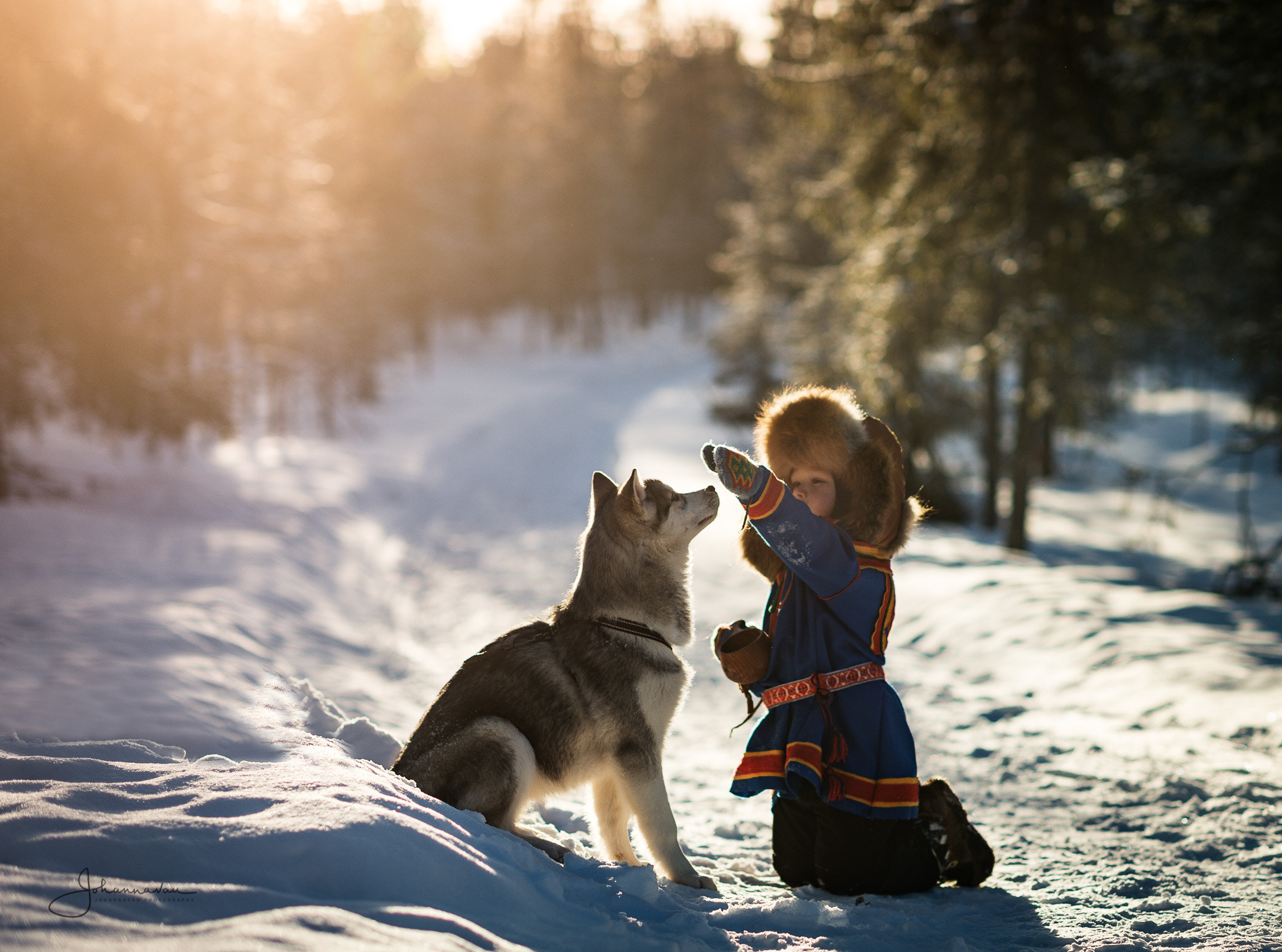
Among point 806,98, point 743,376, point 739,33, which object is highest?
point 739,33

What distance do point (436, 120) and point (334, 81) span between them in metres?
13.3

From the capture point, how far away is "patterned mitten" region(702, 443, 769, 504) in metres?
3.09

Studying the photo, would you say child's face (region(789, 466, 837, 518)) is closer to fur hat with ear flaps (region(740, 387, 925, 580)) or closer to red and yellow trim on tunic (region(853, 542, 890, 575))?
fur hat with ear flaps (region(740, 387, 925, 580))

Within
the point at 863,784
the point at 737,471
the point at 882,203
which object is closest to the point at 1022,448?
the point at 882,203

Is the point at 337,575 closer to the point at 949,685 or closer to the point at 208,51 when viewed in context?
the point at 949,685

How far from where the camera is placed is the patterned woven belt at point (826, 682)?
11.3 feet

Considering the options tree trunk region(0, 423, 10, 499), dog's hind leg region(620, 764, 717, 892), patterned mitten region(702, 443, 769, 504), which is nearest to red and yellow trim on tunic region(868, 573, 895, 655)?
patterned mitten region(702, 443, 769, 504)

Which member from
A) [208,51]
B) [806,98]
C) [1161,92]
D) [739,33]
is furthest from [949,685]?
[739,33]

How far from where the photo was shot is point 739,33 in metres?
60.4

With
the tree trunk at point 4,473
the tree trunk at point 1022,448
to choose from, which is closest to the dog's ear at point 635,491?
the tree trunk at point 1022,448

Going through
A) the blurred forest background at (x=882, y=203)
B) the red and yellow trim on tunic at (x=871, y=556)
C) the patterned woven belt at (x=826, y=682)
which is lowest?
the patterned woven belt at (x=826, y=682)

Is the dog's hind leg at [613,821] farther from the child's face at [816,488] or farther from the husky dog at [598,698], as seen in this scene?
the child's face at [816,488]

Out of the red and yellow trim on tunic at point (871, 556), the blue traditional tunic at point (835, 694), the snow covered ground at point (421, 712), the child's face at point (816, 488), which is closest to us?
the snow covered ground at point (421, 712)

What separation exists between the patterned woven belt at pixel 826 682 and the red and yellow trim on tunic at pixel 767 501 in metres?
0.80
